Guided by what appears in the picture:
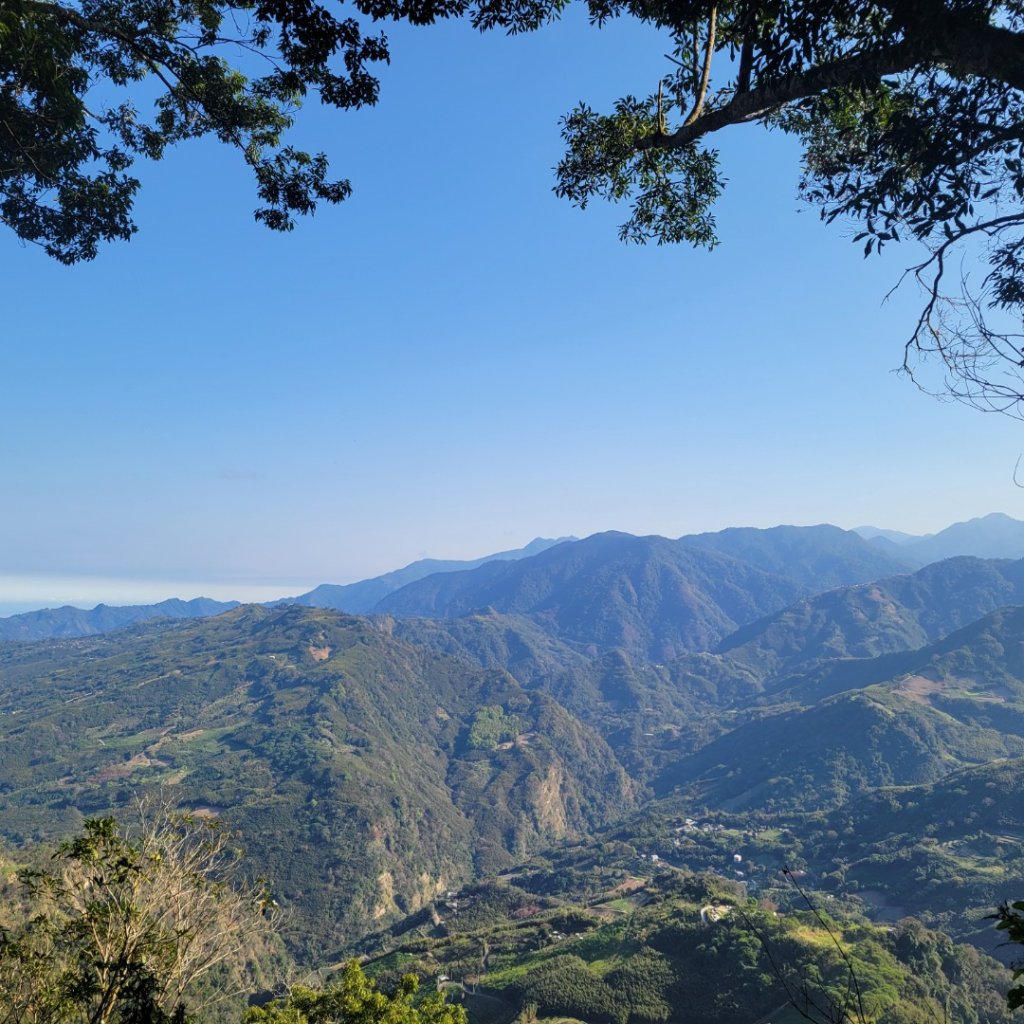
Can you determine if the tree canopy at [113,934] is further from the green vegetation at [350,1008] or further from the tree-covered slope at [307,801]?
the tree-covered slope at [307,801]

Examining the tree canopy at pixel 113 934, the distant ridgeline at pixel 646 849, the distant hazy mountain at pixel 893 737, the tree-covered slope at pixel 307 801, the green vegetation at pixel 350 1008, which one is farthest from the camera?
the distant hazy mountain at pixel 893 737

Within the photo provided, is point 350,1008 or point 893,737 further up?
point 350,1008

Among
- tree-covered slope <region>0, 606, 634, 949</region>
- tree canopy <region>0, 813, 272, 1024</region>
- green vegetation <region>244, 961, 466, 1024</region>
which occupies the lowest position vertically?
tree-covered slope <region>0, 606, 634, 949</region>

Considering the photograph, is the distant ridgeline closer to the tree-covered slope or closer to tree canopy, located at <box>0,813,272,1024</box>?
the tree-covered slope

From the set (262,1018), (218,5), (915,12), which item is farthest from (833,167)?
(262,1018)

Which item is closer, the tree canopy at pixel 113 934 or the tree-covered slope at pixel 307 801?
the tree canopy at pixel 113 934

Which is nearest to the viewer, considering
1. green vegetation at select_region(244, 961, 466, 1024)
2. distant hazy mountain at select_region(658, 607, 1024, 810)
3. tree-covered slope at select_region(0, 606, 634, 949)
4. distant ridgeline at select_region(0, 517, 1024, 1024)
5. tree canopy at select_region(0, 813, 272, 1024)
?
tree canopy at select_region(0, 813, 272, 1024)

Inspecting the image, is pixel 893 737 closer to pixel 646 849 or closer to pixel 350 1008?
pixel 646 849

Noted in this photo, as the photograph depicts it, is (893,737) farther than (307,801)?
Yes

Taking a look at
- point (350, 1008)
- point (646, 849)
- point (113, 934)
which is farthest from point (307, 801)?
point (113, 934)

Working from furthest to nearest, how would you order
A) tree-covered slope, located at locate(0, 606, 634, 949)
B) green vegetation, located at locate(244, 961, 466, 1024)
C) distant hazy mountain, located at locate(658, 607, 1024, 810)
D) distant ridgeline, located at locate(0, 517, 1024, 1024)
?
distant hazy mountain, located at locate(658, 607, 1024, 810)
tree-covered slope, located at locate(0, 606, 634, 949)
distant ridgeline, located at locate(0, 517, 1024, 1024)
green vegetation, located at locate(244, 961, 466, 1024)

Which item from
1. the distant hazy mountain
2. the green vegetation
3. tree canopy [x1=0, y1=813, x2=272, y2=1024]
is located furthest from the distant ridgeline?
tree canopy [x1=0, y1=813, x2=272, y2=1024]

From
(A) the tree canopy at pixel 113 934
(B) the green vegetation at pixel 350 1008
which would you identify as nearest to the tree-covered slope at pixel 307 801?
(B) the green vegetation at pixel 350 1008

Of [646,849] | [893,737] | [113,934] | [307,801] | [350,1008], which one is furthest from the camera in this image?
[893,737]
